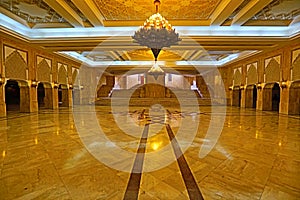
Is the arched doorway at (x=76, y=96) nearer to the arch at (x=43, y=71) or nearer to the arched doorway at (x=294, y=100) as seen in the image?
the arch at (x=43, y=71)

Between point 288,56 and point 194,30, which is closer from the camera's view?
point 194,30

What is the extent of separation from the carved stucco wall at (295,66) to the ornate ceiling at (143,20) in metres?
0.91

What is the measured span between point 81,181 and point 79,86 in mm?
12485

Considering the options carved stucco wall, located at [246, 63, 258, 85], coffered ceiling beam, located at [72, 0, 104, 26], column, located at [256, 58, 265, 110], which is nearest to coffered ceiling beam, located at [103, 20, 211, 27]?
coffered ceiling beam, located at [72, 0, 104, 26]

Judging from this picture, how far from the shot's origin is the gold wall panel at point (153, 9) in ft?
17.4

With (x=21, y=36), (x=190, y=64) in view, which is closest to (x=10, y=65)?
(x=21, y=36)

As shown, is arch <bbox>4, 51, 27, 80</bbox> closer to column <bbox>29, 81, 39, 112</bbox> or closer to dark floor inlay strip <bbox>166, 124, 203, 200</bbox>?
column <bbox>29, 81, 39, 112</bbox>

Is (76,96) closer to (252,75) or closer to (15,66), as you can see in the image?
(15,66)

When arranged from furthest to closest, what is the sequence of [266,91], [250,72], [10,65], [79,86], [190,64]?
[190,64] → [79,86] → [250,72] → [266,91] → [10,65]

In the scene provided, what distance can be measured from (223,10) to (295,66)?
Answer: 15.2 ft

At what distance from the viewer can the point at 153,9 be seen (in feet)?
18.9

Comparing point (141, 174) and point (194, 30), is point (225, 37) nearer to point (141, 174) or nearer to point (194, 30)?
point (194, 30)

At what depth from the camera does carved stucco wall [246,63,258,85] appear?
1049cm

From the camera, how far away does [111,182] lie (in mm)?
1948
